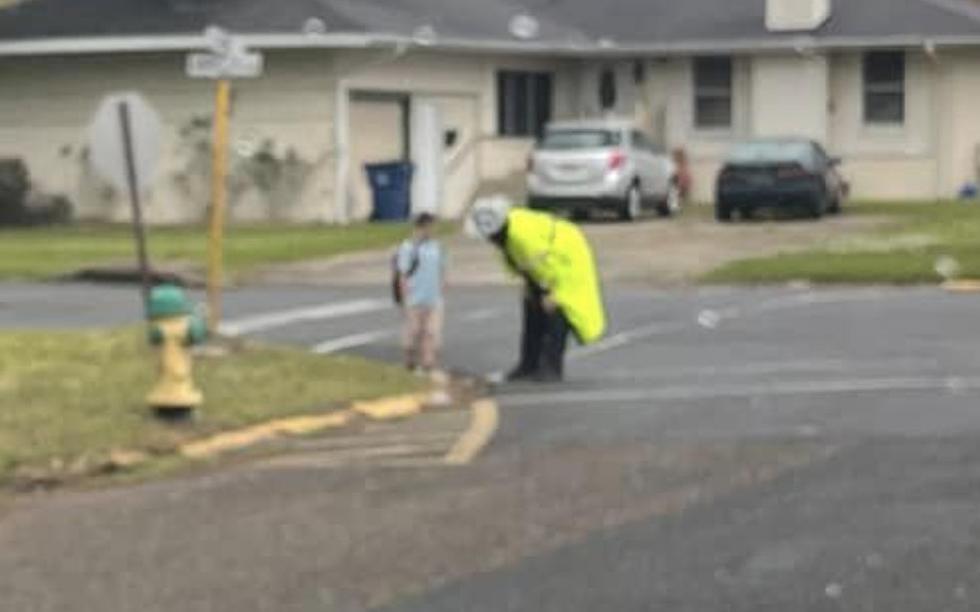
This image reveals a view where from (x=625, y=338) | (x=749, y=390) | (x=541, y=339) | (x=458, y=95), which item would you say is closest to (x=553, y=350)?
(x=541, y=339)

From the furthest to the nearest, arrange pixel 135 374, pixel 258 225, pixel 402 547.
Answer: pixel 258 225
pixel 135 374
pixel 402 547

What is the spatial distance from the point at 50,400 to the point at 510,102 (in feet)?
91.1

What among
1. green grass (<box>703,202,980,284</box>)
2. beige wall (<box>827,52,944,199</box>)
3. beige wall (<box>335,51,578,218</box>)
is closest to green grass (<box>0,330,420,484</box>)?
green grass (<box>703,202,980,284</box>)

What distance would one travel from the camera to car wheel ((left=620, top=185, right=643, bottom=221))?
36.3 metres

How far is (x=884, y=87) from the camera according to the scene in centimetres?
4059

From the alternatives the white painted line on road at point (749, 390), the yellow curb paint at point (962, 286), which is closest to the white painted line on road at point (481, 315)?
the yellow curb paint at point (962, 286)

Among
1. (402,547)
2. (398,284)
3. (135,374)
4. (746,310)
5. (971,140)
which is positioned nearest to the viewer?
(402,547)

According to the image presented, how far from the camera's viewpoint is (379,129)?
3744 cm

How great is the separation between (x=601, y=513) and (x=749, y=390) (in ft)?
17.3

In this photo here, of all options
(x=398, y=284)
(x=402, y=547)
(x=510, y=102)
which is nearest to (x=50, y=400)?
(x=398, y=284)

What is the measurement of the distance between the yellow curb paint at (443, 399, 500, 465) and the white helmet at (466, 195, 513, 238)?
1.28 m

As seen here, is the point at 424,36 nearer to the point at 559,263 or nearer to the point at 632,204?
the point at 632,204

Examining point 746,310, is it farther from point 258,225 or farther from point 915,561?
point 258,225

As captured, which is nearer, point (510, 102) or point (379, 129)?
point (379, 129)
